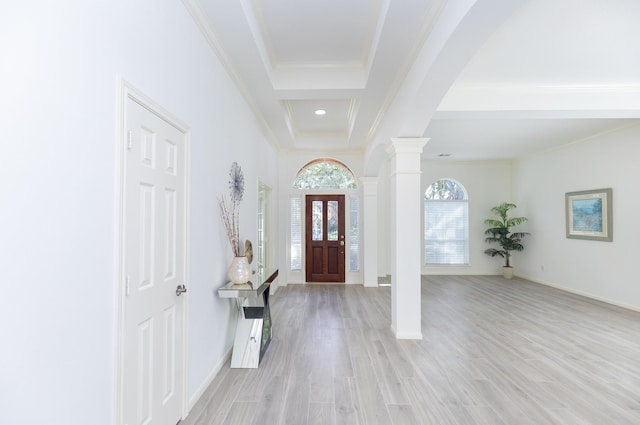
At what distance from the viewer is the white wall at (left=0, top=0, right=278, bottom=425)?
97 cm

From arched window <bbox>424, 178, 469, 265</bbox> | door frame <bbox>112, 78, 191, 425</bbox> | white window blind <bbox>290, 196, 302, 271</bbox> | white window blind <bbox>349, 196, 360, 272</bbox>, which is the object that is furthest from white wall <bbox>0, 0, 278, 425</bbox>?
arched window <bbox>424, 178, 469, 265</bbox>

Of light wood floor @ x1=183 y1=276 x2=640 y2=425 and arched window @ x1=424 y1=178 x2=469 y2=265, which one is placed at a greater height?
arched window @ x1=424 y1=178 x2=469 y2=265

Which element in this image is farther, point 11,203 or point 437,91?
point 437,91

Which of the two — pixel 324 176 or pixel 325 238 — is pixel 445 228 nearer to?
pixel 325 238

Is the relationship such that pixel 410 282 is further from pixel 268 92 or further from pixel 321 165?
pixel 321 165

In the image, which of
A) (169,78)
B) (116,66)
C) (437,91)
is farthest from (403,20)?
(116,66)

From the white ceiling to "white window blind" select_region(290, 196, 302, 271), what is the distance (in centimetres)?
237

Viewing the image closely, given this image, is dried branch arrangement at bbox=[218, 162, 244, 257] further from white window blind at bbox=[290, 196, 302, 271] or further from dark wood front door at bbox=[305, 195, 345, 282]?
dark wood front door at bbox=[305, 195, 345, 282]

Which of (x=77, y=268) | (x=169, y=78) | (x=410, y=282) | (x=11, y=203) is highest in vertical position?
(x=169, y=78)

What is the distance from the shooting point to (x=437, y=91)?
2828 mm

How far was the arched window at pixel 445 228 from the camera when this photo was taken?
8.16 metres

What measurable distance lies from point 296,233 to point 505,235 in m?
5.01

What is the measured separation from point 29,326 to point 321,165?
627cm

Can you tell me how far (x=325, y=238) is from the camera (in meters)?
6.98
